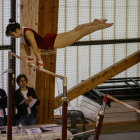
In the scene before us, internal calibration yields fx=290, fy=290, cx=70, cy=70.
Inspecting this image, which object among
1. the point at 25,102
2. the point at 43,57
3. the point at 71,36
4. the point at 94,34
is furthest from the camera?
the point at 94,34

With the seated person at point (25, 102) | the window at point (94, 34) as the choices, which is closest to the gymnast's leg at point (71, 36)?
the seated person at point (25, 102)

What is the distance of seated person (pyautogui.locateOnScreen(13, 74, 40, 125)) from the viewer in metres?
4.83

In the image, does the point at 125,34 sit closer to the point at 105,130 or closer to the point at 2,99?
the point at 105,130

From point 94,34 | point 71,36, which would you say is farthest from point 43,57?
point 94,34

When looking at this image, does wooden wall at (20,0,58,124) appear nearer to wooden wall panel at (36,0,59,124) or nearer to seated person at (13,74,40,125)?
wooden wall panel at (36,0,59,124)

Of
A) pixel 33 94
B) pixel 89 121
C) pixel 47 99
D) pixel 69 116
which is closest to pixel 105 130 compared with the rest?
pixel 89 121

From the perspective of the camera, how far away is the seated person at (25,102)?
4832mm

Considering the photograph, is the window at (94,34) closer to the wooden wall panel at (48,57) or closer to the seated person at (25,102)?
the wooden wall panel at (48,57)

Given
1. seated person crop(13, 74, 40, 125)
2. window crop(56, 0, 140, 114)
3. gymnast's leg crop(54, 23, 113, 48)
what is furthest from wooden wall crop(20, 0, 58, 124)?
gymnast's leg crop(54, 23, 113, 48)

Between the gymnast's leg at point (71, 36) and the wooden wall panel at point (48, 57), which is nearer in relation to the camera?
the gymnast's leg at point (71, 36)

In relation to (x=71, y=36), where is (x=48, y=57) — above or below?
below

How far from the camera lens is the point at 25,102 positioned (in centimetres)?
482

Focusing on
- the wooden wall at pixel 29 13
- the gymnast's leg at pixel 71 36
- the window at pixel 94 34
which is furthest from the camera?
the window at pixel 94 34

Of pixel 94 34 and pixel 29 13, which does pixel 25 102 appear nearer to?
pixel 29 13
